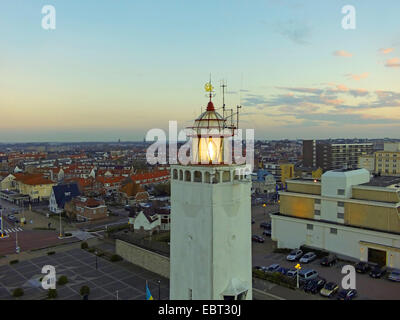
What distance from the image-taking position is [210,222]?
32.6 feet

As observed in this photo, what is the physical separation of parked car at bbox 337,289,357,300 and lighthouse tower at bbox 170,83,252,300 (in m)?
22.8

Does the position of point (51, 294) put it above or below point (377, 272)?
below

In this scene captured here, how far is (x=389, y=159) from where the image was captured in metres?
104

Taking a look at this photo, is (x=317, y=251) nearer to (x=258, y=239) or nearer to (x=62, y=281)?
(x=258, y=239)

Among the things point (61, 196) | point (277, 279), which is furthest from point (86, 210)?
point (277, 279)

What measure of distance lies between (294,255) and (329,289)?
35.0ft

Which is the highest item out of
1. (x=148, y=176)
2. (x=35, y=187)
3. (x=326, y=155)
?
(x=326, y=155)

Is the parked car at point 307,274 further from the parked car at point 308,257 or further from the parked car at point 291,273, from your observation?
the parked car at point 308,257

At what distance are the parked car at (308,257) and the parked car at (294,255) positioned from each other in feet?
2.86

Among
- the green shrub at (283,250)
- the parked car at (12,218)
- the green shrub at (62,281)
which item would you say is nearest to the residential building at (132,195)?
the parked car at (12,218)

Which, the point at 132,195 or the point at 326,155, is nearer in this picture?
the point at 132,195

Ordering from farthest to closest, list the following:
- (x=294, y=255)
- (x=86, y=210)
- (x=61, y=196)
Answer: (x=61, y=196) < (x=86, y=210) < (x=294, y=255)

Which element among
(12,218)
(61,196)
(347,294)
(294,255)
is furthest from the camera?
(61,196)
